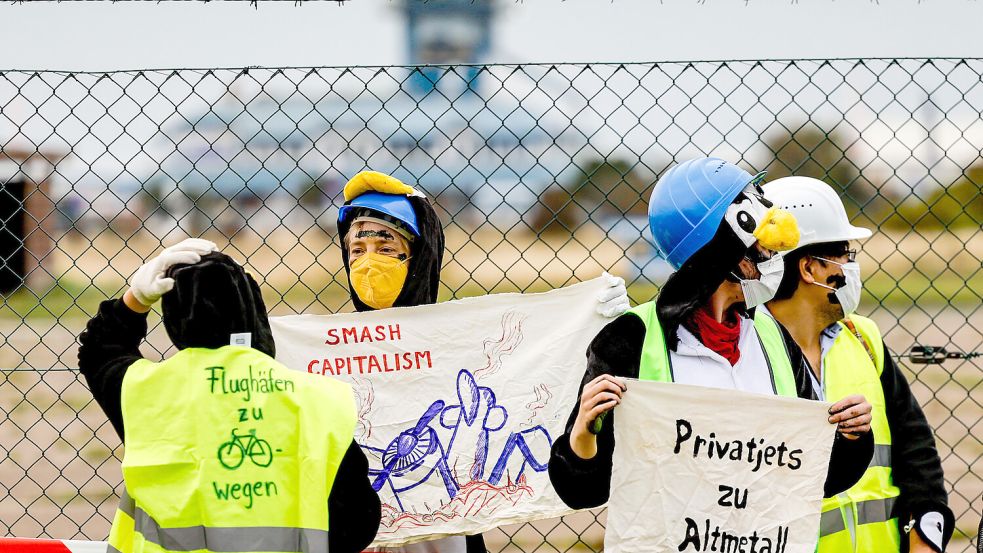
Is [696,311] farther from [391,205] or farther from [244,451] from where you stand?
[244,451]

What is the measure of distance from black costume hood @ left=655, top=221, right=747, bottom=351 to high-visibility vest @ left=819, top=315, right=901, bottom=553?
2.34ft

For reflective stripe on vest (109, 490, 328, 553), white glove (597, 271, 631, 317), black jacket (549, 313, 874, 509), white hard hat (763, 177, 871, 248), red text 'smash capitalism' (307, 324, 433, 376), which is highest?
white hard hat (763, 177, 871, 248)

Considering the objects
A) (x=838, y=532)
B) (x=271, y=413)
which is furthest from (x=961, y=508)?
(x=271, y=413)

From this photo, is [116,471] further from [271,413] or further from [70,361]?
[271,413]

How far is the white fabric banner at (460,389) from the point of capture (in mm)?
3596

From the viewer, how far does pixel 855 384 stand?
3.26 metres

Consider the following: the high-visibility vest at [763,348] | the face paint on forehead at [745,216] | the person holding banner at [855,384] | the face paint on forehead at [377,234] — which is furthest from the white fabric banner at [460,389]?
the face paint on forehead at [745,216]

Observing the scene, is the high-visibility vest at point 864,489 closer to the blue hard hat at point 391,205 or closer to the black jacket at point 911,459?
the black jacket at point 911,459

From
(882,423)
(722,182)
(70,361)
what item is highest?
(70,361)

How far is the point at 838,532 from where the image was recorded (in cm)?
332

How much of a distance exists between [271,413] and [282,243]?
23175 mm

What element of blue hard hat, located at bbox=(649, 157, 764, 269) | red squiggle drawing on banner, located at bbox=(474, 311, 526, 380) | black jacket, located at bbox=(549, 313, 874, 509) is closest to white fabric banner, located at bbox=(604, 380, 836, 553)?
black jacket, located at bbox=(549, 313, 874, 509)

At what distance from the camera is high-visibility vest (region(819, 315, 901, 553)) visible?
327 cm

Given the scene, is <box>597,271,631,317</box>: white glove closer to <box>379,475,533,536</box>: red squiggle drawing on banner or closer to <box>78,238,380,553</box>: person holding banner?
<box>379,475,533,536</box>: red squiggle drawing on banner
